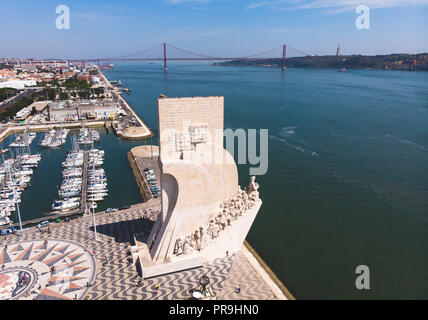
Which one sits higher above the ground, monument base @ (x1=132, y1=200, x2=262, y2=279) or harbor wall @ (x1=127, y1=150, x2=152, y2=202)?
harbor wall @ (x1=127, y1=150, x2=152, y2=202)

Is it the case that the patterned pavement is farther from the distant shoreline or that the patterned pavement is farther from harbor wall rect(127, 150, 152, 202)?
the distant shoreline

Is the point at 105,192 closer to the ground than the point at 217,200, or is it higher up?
closer to the ground

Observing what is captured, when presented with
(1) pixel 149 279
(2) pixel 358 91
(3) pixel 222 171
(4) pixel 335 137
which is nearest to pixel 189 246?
(1) pixel 149 279

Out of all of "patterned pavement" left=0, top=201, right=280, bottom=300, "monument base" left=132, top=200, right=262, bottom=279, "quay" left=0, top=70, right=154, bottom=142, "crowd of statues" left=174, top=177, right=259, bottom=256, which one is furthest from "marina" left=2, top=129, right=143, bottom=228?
"crowd of statues" left=174, top=177, right=259, bottom=256

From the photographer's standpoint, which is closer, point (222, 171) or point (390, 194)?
point (222, 171)

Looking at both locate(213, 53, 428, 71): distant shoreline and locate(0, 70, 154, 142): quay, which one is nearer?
locate(0, 70, 154, 142): quay

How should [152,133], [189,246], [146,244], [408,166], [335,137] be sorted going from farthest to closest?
[152,133] < [335,137] < [408,166] < [146,244] < [189,246]

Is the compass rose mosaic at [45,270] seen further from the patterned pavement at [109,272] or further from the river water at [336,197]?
the river water at [336,197]

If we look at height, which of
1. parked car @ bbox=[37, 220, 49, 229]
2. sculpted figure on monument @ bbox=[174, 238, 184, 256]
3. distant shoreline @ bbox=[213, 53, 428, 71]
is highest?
distant shoreline @ bbox=[213, 53, 428, 71]

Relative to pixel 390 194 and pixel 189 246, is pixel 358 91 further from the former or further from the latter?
pixel 189 246
